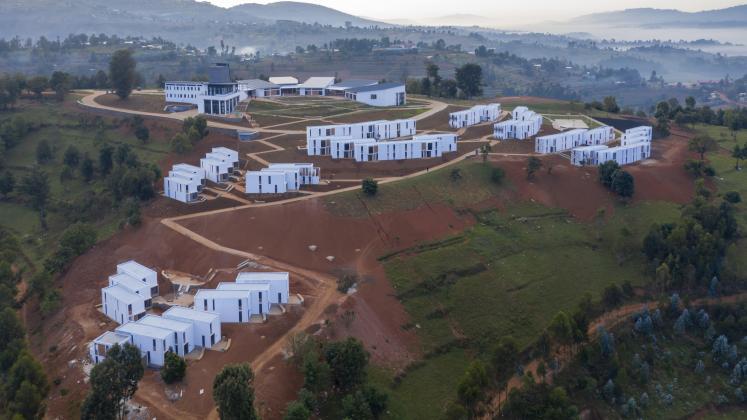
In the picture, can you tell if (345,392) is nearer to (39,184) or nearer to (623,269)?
(623,269)

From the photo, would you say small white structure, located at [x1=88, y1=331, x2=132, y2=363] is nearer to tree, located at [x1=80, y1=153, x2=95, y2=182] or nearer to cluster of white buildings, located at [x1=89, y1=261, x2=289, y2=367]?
cluster of white buildings, located at [x1=89, y1=261, x2=289, y2=367]

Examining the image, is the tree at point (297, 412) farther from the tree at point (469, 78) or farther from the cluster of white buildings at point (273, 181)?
the tree at point (469, 78)

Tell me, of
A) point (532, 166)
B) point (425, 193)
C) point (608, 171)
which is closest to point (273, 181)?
point (425, 193)

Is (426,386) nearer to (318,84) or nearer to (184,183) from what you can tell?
(184,183)

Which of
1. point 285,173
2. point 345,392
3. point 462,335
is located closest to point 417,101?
point 285,173

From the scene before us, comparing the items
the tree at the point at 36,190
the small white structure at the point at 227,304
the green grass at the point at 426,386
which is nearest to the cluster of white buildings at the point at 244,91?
the tree at the point at 36,190

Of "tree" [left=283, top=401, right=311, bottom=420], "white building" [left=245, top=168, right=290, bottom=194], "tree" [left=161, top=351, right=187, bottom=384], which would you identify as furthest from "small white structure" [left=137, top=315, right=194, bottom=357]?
"white building" [left=245, top=168, right=290, bottom=194]
